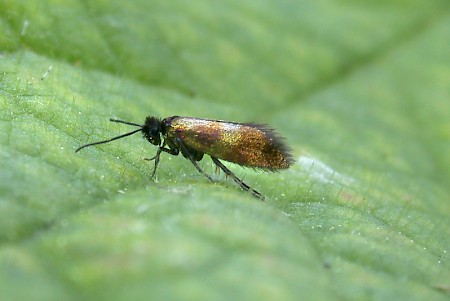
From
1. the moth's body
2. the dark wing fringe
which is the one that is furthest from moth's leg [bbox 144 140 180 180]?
the dark wing fringe

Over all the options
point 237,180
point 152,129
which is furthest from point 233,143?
point 152,129

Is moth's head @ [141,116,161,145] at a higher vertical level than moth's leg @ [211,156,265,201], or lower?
higher

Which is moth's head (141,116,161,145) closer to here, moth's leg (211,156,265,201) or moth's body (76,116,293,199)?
moth's body (76,116,293,199)

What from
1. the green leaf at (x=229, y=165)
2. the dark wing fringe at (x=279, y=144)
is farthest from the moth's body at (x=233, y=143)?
the green leaf at (x=229, y=165)

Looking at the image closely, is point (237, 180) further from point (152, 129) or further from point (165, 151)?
point (152, 129)

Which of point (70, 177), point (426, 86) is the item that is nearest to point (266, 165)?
point (70, 177)
